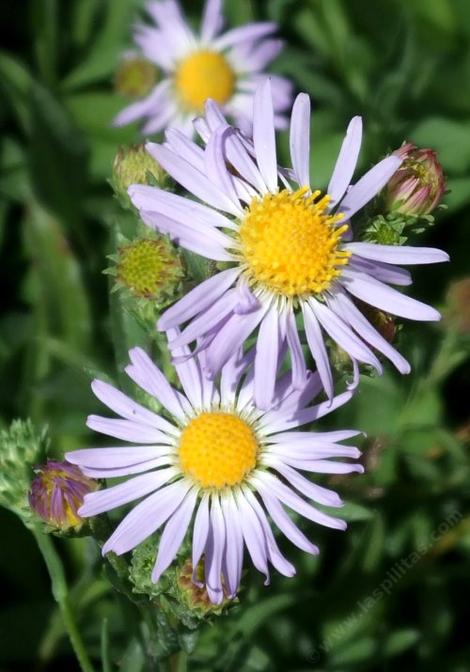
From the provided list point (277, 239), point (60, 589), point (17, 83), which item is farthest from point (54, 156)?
point (60, 589)

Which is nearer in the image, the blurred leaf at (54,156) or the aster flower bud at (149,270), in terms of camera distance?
the aster flower bud at (149,270)

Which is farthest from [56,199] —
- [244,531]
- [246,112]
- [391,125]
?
[244,531]

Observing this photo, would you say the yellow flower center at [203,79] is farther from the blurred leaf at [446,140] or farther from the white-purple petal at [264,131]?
the white-purple petal at [264,131]

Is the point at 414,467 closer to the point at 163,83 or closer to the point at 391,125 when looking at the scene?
the point at 391,125

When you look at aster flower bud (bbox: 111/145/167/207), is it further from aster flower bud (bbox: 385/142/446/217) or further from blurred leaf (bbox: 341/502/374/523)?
blurred leaf (bbox: 341/502/374/523)

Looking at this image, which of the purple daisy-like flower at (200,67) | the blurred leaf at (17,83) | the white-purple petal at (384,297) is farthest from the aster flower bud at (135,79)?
the white-purple petal at (384,297)

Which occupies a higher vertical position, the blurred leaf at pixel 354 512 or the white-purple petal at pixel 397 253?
the white-purple petal at pixel 397 253

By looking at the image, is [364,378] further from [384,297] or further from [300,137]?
[300,137]
